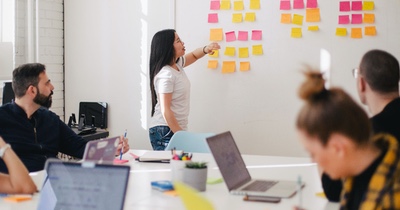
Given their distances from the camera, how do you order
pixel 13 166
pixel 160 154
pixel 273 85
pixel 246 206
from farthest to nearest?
1. pixel 273 85
2. pixel 160 154
3. pixel 13 166
4. pixel 246 206

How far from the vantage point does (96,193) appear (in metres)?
1.64

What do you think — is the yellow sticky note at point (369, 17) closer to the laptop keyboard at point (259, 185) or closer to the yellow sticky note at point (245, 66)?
the yellow sticky note at point (245, 66)

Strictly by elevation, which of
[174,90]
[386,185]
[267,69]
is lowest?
[386,185]

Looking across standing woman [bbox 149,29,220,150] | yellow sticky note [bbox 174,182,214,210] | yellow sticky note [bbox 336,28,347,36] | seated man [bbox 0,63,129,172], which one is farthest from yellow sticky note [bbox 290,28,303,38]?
yellow sticky note [bbox 174,182,214,210]

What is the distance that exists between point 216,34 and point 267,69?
1.67ft

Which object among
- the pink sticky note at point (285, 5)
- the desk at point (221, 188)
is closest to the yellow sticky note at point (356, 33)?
the pink sticky note at point (285, 5)

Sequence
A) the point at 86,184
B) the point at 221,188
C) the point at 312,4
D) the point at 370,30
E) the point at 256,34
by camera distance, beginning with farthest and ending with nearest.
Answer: the point at 256,34, the point at 312,4, the point at 370,30, the point at 221,188, the point at 86,184

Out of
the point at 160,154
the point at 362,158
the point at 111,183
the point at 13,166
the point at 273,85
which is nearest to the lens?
the point at 362,158

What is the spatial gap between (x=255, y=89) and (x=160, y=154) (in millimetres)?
1524

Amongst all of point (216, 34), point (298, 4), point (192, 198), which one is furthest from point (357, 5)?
point (192, 198)

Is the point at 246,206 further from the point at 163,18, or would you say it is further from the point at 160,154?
the point at 163,18

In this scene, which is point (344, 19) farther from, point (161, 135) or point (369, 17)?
point (161, 135)

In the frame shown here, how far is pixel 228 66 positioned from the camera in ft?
15.2

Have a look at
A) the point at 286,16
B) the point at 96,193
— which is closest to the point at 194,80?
the point at 286,16
